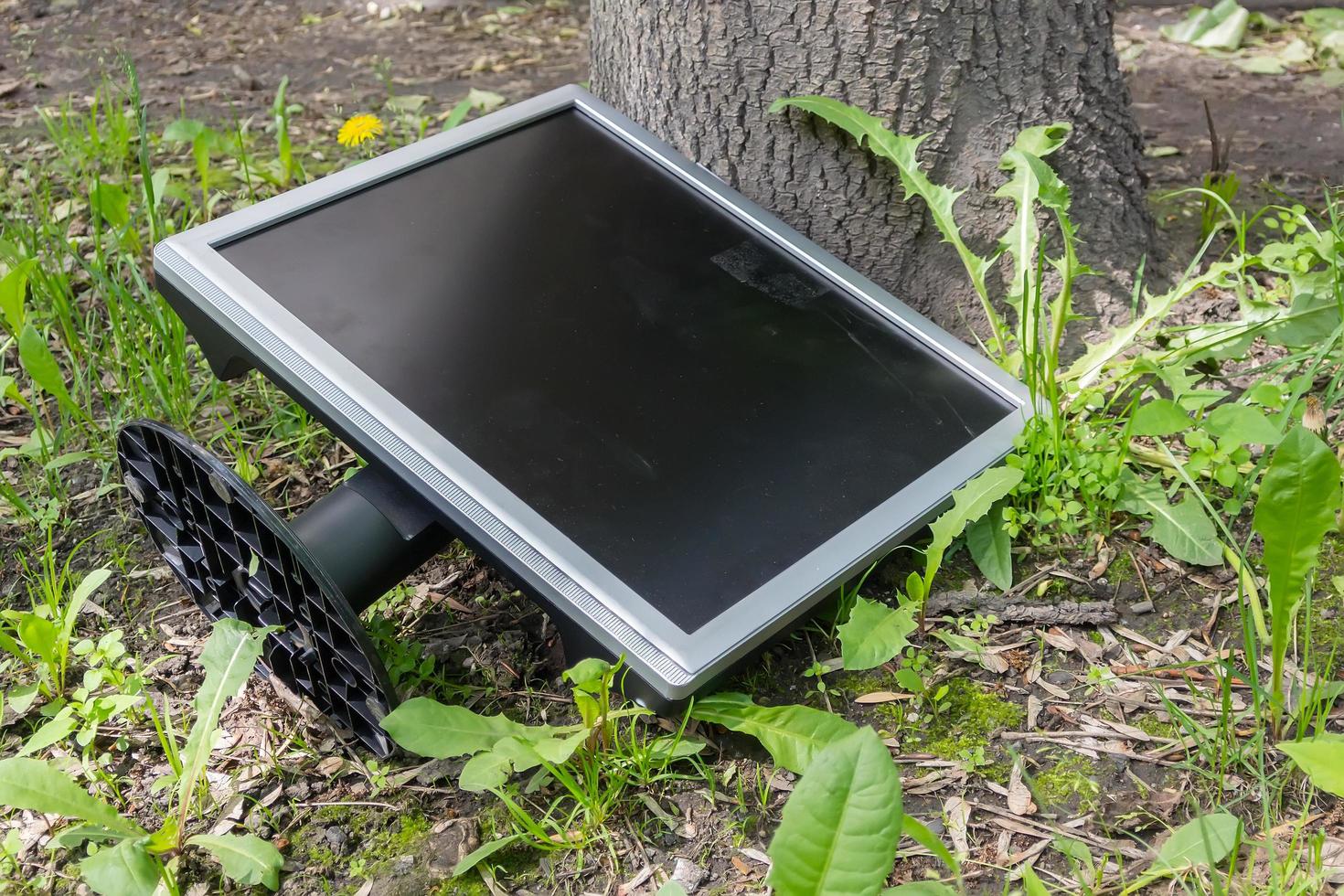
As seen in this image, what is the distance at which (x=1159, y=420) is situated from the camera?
1.78 metres

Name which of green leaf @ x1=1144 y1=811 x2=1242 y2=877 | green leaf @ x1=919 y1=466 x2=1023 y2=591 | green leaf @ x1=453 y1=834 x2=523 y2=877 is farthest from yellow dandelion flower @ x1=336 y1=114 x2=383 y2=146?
green leaf @ x1=1144 y1=811 x2=1242 y2=877

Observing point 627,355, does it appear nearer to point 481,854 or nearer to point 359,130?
point 481,854

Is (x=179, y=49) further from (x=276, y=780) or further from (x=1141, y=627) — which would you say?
(x=1141, y=627)

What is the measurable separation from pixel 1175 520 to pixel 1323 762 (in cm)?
64

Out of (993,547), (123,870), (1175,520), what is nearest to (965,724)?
(993,547)

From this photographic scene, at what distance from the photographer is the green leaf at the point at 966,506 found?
66.4 inches

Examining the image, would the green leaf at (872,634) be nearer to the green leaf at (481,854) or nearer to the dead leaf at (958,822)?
the dead leaf at (958,822)

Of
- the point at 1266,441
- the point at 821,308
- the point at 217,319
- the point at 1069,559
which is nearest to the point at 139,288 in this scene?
the point at 217,319

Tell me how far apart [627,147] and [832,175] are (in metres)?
0.46

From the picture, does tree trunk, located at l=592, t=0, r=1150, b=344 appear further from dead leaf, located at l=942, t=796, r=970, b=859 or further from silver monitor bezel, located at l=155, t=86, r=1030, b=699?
dead leaf, located at l=942, t=796, r=970, b=859

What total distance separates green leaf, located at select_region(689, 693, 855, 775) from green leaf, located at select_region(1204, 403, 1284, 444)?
84 cm

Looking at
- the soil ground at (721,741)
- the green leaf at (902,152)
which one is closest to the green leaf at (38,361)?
the soil ground at (721,741)

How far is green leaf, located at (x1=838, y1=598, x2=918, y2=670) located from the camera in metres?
1.61

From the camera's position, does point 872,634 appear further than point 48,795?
Yes
